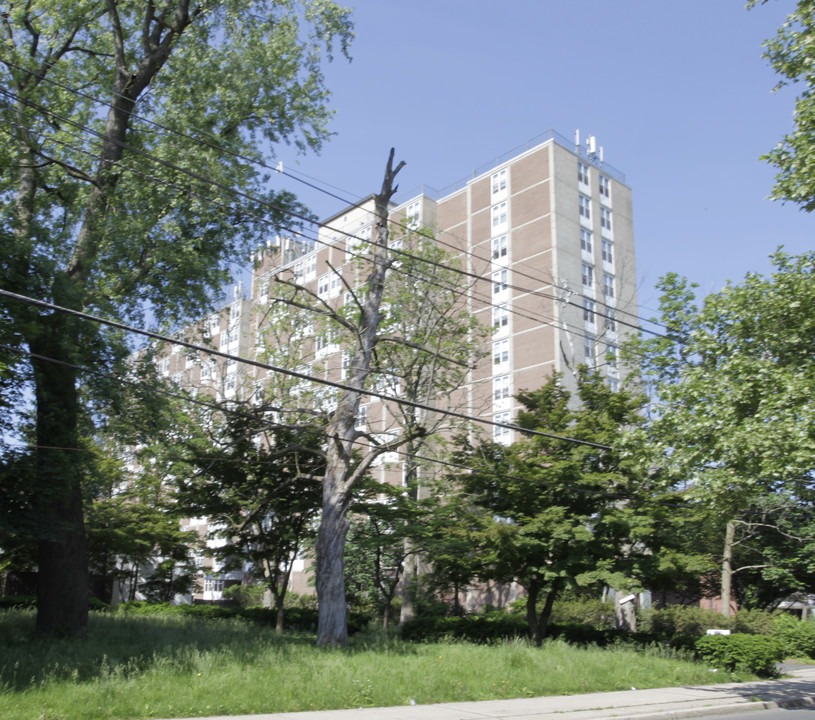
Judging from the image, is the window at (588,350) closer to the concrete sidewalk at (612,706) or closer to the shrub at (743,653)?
the shrub at (743,653)

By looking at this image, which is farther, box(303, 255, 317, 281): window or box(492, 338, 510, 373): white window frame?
box(303, 255, 317, 281): window

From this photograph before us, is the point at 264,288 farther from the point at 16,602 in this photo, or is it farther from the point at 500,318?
the point at 500,318

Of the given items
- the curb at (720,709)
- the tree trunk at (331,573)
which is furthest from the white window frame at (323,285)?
the curb at (720,709)

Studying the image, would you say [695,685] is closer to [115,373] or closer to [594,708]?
[594,708]

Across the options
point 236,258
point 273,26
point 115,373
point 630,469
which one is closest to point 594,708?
point 630,469

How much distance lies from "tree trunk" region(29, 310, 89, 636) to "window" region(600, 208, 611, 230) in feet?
152

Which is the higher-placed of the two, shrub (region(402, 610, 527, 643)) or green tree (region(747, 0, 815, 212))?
green tree (region(747, 0, 815, 212))

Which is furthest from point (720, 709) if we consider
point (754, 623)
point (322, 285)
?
point (322, 285)

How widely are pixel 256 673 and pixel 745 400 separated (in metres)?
11.0

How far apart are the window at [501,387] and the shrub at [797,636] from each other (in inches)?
941

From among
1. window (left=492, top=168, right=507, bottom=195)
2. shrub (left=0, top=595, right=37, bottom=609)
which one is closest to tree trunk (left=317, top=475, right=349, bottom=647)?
shrub (left=0, top=595, right=37, bottom=609)

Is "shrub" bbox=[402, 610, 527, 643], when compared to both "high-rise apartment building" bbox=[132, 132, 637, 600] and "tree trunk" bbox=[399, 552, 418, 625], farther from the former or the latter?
"high-rise apartment building" bbox=[132, 132, 637, 600]

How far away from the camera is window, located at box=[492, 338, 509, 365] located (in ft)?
169

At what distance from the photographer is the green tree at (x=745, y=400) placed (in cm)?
1361
